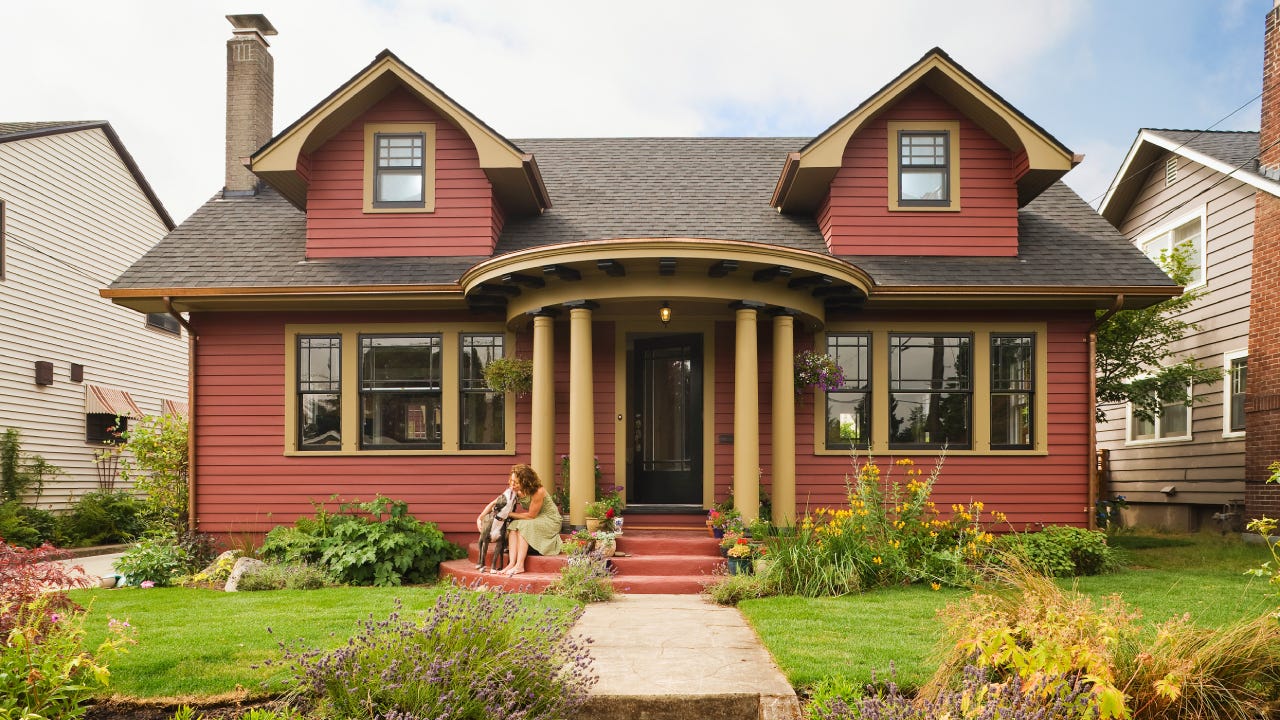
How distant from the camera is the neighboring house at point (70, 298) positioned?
14734 millimetres

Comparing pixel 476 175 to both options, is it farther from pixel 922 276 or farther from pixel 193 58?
pixel 193 58

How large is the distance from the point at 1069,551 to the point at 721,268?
14.9 feet

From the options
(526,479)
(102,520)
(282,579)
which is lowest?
(102,520)

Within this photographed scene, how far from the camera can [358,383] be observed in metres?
10.6

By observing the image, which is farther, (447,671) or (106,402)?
(106,402)

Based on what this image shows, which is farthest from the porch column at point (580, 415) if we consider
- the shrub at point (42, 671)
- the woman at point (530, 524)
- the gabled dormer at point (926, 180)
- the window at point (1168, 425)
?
the window at point (1168, 425)

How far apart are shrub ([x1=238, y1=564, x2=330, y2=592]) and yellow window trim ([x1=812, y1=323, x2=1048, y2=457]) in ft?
18.2

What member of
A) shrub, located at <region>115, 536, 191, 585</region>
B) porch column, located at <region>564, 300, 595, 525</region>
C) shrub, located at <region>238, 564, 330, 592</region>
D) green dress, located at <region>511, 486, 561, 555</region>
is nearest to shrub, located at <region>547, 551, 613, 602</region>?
green dress, located at <region>511, 486, 561, 555</region>

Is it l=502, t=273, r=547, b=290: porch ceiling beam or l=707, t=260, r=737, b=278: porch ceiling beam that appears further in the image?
l=502, t=273, r=547, b=290: porch ceiling beam

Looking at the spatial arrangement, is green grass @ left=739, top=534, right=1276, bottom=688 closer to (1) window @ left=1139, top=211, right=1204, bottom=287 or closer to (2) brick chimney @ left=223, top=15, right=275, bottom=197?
(1) window @ left=1139, top=211, right=1204, bottom=287

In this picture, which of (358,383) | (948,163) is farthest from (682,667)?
(948,163)

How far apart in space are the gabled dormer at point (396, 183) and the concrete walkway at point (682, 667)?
5.33 meters

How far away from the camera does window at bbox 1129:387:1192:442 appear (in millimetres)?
14852

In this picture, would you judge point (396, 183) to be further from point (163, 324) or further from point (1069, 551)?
point (163, 324)
